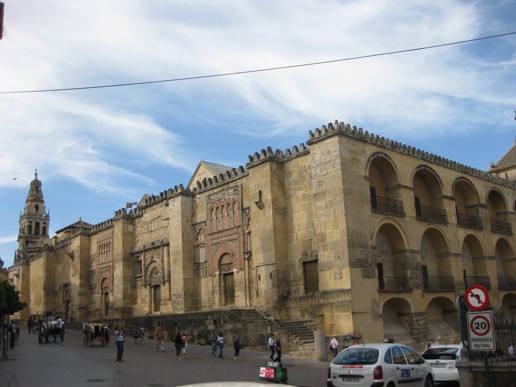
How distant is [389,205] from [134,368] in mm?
14664

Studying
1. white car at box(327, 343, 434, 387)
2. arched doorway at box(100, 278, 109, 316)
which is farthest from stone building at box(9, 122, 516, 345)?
white car at box(327, 343, 434, 387)

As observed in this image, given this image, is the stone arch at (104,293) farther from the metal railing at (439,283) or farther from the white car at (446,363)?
the white car at (446,363)

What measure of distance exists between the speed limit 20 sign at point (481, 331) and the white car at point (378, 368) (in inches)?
72.5

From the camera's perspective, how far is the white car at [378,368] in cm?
1036

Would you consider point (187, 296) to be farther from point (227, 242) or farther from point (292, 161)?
point (292, 161)

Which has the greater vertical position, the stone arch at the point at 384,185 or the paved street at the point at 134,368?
the stone arch at the point at 384,185

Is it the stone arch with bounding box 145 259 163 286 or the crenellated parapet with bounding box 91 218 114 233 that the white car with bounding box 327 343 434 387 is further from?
the crenellated parapet with bounding box 91 218 114 233

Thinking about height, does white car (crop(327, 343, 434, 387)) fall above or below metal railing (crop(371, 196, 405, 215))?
below

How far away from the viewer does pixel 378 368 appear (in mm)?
10328

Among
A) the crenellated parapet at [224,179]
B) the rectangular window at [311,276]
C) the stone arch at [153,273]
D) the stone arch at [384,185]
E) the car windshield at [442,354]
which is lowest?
the car windshield at [442,354]

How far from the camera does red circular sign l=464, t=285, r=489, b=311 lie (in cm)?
960

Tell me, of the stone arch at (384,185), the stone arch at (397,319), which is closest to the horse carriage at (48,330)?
the stone arch at (397,319)

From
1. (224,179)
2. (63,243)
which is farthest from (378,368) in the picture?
(63,243)

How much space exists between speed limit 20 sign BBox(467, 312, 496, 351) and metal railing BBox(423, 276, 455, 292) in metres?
18.2
